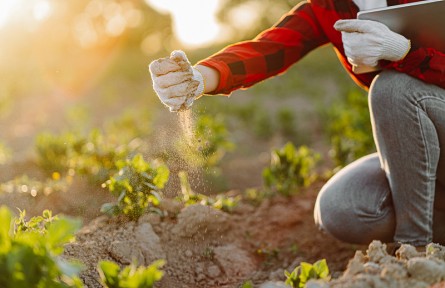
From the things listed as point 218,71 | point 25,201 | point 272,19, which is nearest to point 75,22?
point 272,19

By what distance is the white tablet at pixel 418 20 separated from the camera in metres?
2.18

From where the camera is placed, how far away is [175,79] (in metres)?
2.08

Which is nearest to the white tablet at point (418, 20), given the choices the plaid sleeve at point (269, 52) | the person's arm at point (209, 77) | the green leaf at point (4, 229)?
the plaid sleeve at point (269, 52)

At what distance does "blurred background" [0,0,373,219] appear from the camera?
4223mm

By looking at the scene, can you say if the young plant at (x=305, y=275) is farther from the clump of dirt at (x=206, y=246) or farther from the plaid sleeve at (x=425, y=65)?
the plaid sleeve at (x=425, y=65)

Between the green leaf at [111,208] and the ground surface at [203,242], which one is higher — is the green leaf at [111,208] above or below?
above

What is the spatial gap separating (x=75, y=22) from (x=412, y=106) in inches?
535

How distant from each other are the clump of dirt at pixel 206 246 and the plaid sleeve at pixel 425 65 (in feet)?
2.75

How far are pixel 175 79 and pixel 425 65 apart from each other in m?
0.95

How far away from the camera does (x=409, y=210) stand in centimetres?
247

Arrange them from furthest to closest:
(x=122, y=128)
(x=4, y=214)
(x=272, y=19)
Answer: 1. (x=272, y=19)
2. (x=122, y=128)
3. (x=4, y=214)

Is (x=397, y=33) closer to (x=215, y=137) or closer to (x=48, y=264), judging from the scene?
(x=48, y=264)

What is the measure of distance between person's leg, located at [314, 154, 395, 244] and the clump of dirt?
0.52ft

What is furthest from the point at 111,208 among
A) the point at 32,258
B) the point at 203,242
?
the point at 32,258
